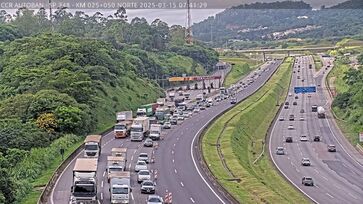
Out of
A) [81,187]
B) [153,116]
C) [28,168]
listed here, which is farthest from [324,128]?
[81,187]

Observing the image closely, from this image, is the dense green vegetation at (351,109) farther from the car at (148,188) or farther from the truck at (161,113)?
the car at (148,188)

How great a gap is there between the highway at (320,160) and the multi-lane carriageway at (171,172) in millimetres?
10666

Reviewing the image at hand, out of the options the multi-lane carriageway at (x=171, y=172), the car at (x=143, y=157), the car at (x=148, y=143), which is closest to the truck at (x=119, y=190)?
the multi-lane carriageway at (x=171, y=172)

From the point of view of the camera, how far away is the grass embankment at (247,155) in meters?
56.7

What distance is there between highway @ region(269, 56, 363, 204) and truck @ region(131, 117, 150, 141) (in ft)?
54.8

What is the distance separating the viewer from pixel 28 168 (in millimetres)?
61562

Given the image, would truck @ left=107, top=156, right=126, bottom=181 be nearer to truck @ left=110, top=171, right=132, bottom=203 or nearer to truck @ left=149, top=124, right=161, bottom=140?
truck @ left=110, top=171, right=132, bottom=203

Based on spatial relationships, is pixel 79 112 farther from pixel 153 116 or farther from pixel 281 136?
pixel 281 136

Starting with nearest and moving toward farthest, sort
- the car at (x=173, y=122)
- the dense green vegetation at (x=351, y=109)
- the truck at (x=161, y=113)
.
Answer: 1. the dense green vegetation at (x=351, y=109)
2. the car at (x=173, y=122)
3. the truck at (x=161, y=113)

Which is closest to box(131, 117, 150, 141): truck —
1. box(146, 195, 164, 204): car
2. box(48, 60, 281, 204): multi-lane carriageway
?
box(48, 60, 281, 204): multi-lane carriageway

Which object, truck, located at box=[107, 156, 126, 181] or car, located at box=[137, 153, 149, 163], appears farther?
car, located at box=[137, 153, 149, 163]

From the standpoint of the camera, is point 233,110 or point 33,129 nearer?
point 33,129

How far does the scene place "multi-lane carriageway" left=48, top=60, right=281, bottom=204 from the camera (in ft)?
164

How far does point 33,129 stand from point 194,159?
19518 millimetres
